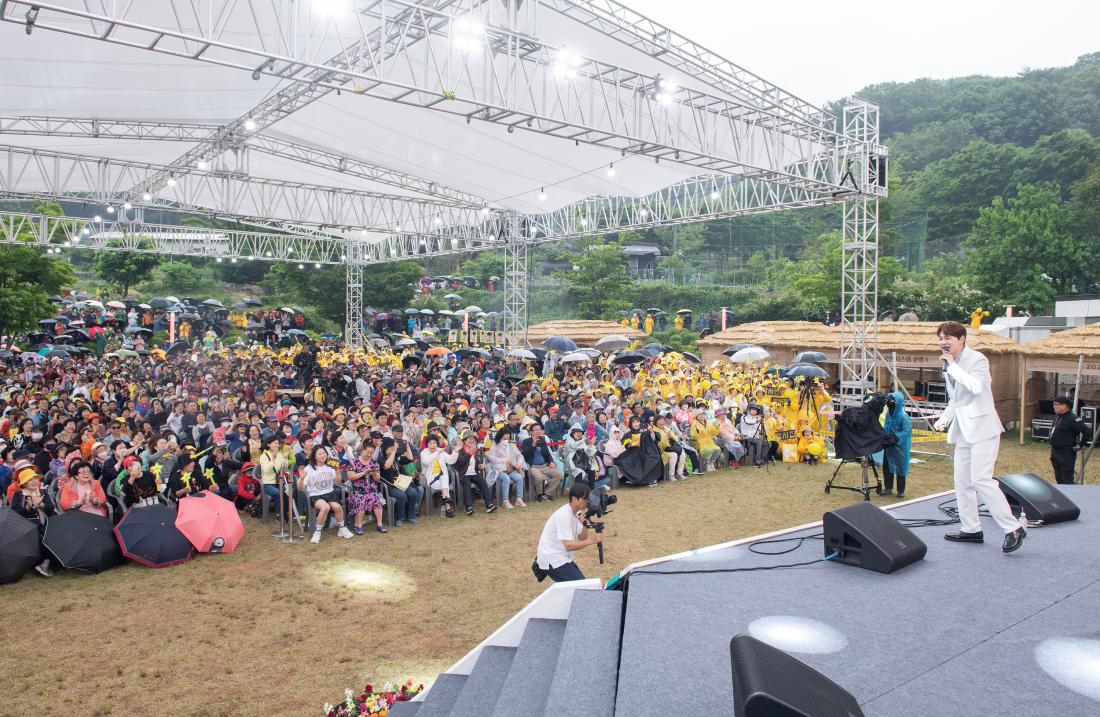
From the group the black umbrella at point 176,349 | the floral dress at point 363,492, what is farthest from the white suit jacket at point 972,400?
the black umbrella at point 176,349

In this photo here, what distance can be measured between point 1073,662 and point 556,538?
271 cm

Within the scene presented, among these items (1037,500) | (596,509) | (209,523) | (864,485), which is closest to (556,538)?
(596,509)

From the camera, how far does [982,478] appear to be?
414 centimetres

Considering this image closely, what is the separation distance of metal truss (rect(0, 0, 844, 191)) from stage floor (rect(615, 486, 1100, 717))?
7.39 metres

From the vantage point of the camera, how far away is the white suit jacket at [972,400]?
411cm

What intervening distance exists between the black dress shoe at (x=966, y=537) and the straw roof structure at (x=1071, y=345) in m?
10.5

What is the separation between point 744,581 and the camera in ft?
12.5

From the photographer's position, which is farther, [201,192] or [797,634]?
[201,192]

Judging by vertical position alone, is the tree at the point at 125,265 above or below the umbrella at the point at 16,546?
above

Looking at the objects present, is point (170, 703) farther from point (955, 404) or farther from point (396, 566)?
point (955, 404)

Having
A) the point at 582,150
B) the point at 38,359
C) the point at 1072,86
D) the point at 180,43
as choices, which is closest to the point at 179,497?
the point at 180,43

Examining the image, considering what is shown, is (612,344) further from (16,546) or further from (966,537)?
(966,537)

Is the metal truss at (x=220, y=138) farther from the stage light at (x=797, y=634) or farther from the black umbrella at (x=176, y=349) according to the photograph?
the stage light at (x=797, y=634)

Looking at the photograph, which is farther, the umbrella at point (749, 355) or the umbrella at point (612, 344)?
the umbrella at point (612, 344)
